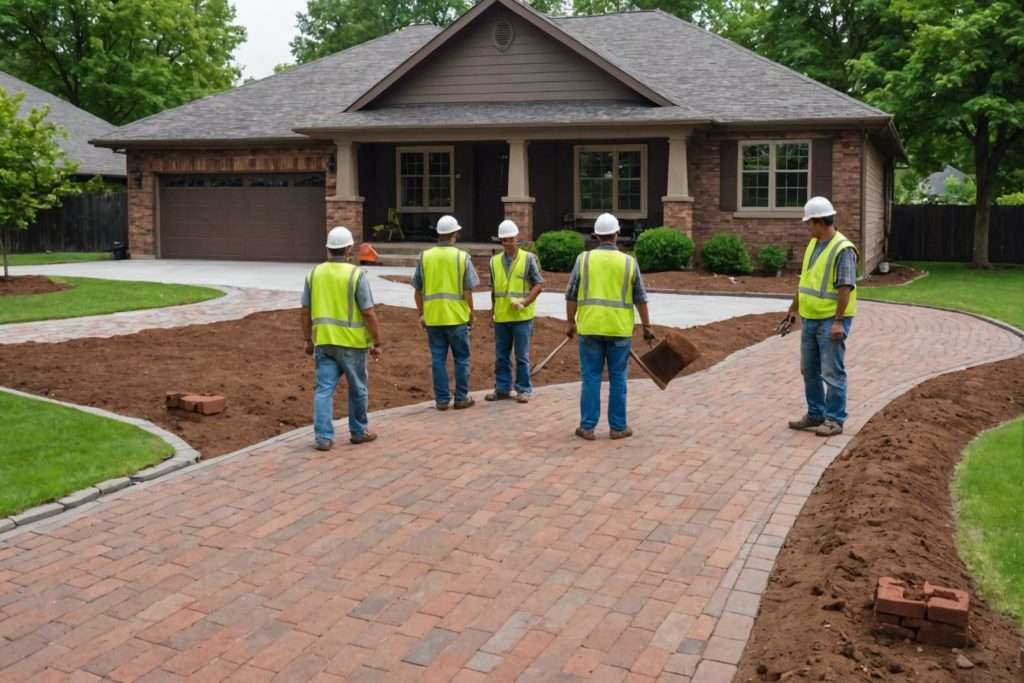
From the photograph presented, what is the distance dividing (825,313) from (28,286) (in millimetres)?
16725

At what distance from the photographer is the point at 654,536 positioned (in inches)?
251

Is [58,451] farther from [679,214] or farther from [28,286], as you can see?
[679,214]

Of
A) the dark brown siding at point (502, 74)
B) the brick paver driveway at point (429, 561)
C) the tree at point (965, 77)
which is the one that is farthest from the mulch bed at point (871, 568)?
the tree at point (965, 77)

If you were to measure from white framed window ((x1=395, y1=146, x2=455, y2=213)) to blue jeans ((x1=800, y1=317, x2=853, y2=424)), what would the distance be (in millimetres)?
21000

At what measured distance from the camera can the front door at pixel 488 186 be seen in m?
29.1

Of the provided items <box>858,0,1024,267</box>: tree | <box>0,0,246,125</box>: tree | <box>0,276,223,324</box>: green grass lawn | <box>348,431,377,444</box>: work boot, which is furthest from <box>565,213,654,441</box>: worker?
<box>0,0,246,125</box>: tree

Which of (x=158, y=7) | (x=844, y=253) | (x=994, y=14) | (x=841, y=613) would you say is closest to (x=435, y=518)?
(x=841, y=613)

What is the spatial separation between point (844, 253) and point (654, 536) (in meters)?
3.59

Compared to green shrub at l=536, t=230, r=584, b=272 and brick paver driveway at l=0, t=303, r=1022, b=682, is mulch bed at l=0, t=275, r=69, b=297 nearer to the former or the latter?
green shrub at l=536, t=230, r=584, b=272

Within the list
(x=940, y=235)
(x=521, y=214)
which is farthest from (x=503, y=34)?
(x=940, y=235)

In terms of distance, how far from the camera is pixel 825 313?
29.4ft

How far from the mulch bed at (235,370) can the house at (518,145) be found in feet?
35.2

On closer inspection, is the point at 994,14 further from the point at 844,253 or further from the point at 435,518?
the point at 435,518

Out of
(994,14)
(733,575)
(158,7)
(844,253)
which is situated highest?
(158,7)
